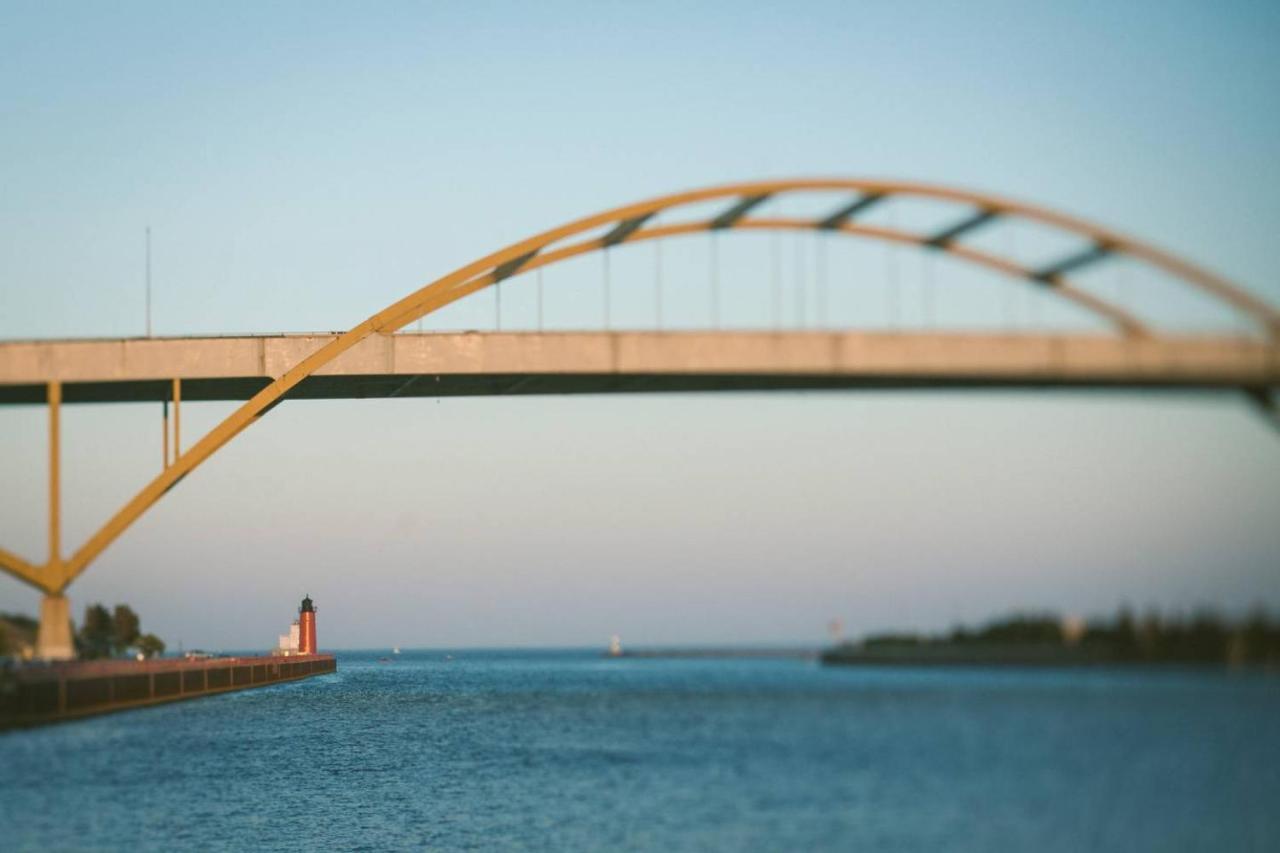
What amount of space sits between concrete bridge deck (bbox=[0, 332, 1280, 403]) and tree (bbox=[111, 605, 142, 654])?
137 ft

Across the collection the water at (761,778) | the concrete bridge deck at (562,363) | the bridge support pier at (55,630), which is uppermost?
the concrete bridge deck at (562,363)

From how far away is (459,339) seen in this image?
46.4m

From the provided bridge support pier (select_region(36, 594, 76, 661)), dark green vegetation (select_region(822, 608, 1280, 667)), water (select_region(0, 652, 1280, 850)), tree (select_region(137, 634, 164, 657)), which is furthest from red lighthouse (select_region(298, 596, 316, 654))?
dark green vegetation (select_region(822, 608, 1280, 667))

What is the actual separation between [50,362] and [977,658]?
2775cm

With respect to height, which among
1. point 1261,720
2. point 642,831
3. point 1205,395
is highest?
point 1205,395

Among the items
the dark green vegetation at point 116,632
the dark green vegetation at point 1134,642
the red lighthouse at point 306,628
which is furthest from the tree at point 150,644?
the dark green vegetation at point 1134,642

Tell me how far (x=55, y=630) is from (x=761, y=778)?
2020 centimetres

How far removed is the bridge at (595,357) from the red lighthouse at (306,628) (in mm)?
72357

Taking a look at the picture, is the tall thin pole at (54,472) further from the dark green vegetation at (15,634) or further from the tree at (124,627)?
the tree at (124,627)

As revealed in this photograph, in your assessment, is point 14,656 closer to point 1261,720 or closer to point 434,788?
point 434,788

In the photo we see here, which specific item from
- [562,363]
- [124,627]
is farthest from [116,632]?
[562,363]

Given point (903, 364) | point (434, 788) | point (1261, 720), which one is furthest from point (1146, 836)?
point (434, 788)

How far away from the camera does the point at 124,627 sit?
299ft

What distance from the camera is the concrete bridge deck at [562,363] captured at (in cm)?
4372
